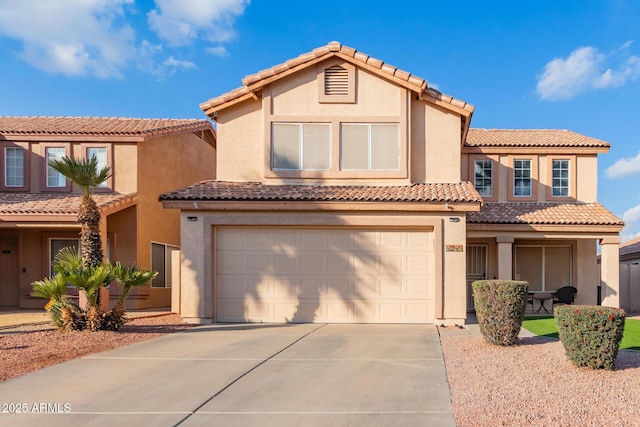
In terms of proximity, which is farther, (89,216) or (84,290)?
(89,216)

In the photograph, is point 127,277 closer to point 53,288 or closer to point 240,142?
point 53,288

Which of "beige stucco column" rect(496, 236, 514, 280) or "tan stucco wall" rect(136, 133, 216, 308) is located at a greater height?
"tan stucco wall" rect(136, 133, 216, 308)

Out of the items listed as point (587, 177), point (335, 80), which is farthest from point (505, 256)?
point (335, 80)

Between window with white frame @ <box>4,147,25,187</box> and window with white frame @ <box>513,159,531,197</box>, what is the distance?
1659 cm

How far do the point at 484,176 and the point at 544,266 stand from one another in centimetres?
352

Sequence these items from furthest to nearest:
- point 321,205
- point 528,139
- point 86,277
Answer: point 528,139, point 321,205, point 86,277

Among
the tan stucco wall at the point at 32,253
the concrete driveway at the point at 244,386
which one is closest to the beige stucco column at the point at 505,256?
the concrete driveway at the point at 244,386

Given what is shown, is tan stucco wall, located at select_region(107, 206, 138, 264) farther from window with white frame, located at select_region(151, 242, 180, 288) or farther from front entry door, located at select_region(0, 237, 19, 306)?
front entry door, located at select_region(0, 237, 19, 306)

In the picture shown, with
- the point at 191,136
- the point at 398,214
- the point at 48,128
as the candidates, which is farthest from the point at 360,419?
the point at 191,136

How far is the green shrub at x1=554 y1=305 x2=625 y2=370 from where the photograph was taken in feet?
26.4

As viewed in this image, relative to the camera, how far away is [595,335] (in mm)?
8094

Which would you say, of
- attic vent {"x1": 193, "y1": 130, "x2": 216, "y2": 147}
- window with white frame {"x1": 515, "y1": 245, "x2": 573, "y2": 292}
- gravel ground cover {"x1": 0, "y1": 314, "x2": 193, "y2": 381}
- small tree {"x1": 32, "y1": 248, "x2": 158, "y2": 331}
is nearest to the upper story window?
attic vent {"x1": 193, "y1": 130, "x2": 216, "y2": 147}

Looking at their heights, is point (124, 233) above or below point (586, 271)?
above

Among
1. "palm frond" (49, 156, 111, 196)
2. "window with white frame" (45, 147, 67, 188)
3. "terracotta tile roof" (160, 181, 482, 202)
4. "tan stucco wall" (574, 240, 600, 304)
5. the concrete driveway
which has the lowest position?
the concrete driveway
